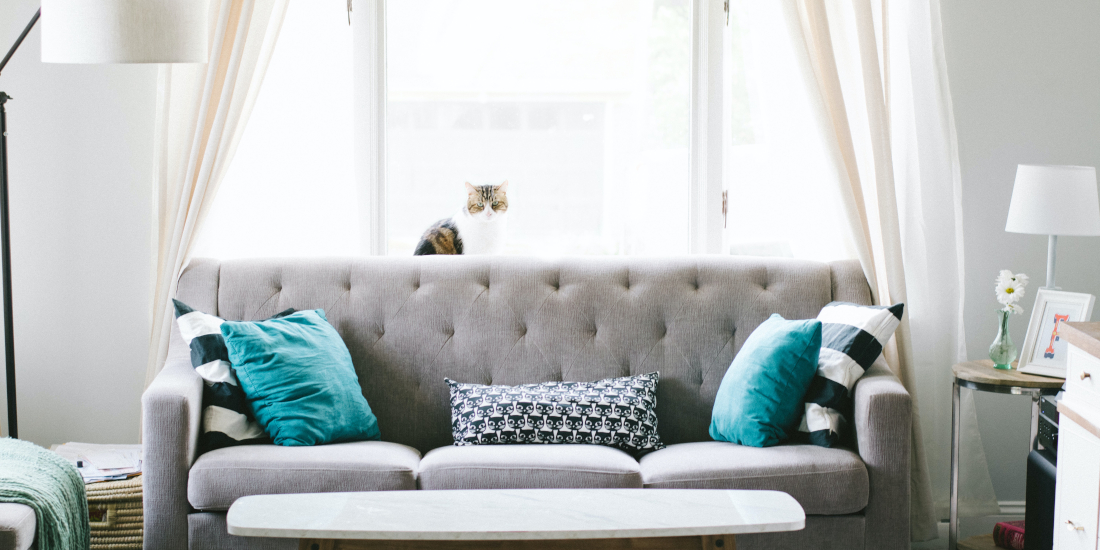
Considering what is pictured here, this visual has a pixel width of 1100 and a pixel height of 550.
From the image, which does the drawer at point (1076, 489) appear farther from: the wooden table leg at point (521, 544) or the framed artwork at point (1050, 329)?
the wooden table leg at point (521, 544)

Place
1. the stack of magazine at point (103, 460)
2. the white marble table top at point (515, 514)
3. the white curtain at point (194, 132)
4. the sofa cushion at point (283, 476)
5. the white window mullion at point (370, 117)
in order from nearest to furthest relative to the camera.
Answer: the white marble table top at point (515, 514) < the sofa cushion at point (283, 476) < the stack of magazine at point (103, 460) < the white curtain at point (194, 132) < the white window mullion at point (370, 117)

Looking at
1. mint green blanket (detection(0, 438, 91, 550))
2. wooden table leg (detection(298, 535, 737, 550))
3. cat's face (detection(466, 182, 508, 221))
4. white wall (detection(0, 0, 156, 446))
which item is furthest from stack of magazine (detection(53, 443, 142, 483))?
cat's face (detection(466, 182, 508, 221))

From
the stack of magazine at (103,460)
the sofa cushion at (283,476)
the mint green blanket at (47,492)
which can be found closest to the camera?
the mint green blanket at (47,492)

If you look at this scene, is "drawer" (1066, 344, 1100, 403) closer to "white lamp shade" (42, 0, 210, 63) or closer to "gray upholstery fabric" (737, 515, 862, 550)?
"gray upholstery fabric" (737, 515, 862, 550)

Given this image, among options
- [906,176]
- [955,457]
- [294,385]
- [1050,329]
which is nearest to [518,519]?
[294,385]

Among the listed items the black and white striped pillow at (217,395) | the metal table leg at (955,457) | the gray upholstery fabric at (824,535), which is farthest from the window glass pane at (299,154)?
the metal table leg at (955,457)

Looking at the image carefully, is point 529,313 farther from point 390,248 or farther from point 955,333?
point 955,333

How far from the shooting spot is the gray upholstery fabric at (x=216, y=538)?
84.5 inches

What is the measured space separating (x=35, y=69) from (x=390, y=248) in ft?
4.41

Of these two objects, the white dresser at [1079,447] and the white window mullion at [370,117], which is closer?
the white dresser at [1079,447]

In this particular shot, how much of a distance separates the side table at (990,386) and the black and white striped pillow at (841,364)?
0.29m

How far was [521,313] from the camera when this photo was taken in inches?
105

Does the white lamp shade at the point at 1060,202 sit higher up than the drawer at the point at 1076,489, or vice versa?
the white lamp shade at the point at 1060,202

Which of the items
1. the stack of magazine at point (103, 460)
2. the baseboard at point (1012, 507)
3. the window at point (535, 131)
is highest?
the window at point (535, 131)
